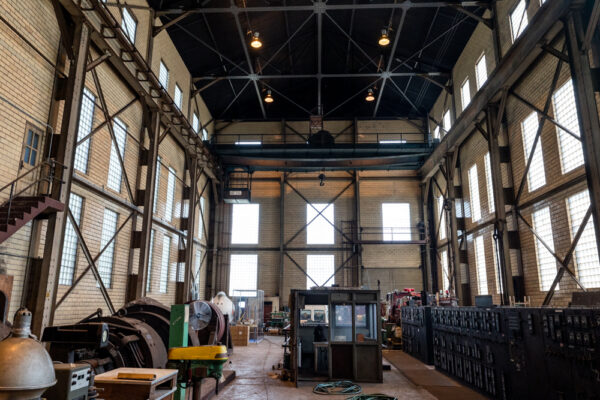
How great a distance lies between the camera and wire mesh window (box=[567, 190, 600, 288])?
1120 centimetres

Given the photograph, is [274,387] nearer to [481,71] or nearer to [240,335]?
[240,335]

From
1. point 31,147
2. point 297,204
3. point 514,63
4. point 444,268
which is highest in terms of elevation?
point 514,63

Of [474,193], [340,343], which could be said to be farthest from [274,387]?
[474,193]

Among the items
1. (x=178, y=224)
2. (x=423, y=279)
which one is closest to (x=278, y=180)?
(x=178, y=224)

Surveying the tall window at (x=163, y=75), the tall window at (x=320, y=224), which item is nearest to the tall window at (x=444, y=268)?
the tall window at (x=320, y=224)

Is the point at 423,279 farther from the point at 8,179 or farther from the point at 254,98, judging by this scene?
the point at 8,179

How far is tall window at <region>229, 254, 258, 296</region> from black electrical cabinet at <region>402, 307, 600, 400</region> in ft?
54.4

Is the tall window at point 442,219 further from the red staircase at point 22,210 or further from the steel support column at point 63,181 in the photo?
the red staircase at point 22,210

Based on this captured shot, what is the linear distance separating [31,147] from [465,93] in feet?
59.4

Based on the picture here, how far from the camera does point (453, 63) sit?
21.6 metres

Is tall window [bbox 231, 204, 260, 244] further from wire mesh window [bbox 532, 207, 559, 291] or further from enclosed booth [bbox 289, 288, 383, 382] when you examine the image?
wire mesh window [bbox 532, 207, 559, 291]

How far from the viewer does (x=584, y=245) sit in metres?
11.6

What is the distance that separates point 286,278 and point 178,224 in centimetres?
860

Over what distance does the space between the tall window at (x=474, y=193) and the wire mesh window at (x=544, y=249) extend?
4.86 metres
